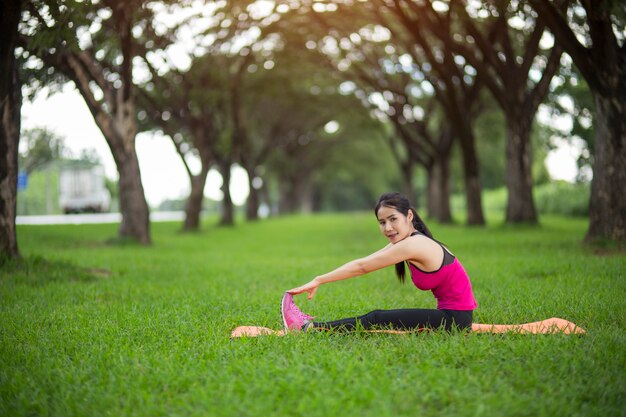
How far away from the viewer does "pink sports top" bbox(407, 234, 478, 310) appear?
5.44 metres

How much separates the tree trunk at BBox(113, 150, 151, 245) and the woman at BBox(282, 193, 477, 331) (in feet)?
44.3

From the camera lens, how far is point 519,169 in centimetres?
1998

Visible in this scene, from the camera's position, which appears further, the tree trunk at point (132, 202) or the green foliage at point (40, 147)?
the green foliage at point (40, 147)

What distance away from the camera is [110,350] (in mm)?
5301

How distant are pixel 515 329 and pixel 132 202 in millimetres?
14803

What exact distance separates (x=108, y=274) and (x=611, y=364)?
29.0ft

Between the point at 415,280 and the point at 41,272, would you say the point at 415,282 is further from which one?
the point at 41,272

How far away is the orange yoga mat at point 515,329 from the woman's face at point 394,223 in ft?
2.81

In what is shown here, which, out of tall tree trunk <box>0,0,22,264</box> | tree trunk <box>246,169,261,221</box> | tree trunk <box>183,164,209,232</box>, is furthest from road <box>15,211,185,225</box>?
tall tree trunk <box>0,0,22,264</box>

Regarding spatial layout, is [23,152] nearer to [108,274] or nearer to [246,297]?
[108,274]

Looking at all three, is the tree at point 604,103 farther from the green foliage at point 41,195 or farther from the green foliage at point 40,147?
the green foliage at point 41,195

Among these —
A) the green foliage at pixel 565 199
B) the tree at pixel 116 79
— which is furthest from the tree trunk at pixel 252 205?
the tree at pixel 116 79

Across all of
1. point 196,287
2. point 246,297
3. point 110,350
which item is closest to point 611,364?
point 110,350

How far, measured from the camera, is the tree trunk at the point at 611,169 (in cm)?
1203
